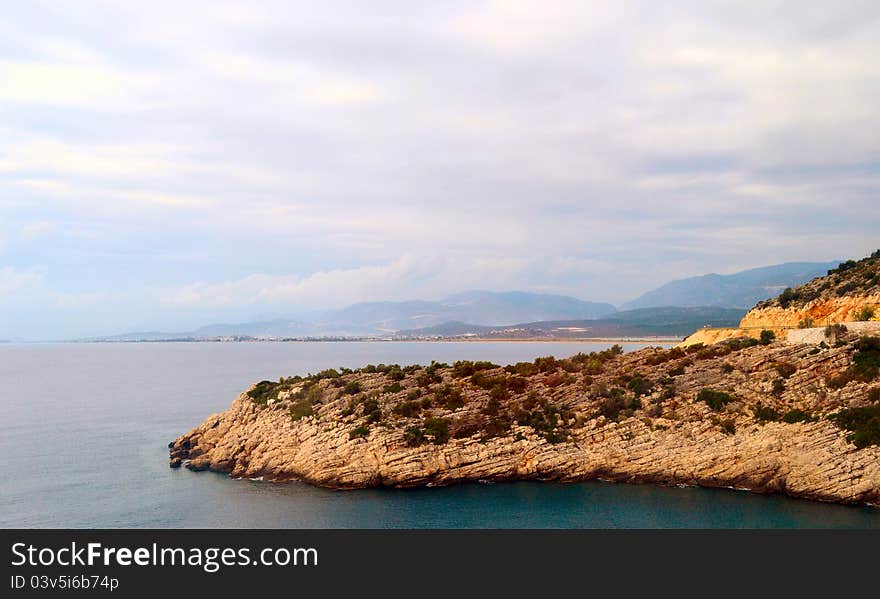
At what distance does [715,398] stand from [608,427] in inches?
332

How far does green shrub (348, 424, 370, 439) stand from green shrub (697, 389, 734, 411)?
2640 centimetres

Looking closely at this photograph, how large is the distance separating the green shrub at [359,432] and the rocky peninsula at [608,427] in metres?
0.11

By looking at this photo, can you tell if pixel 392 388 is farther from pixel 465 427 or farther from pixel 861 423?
pixel 861 423

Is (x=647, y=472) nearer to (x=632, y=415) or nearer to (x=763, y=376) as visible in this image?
(x=632, y=415)

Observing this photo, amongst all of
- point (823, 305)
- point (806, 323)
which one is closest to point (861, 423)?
point (806, 323)

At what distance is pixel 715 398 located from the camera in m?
50.3

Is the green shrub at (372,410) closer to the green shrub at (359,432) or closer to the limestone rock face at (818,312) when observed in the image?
the green shrub at (359,432)

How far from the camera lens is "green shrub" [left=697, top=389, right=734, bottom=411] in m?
50.1

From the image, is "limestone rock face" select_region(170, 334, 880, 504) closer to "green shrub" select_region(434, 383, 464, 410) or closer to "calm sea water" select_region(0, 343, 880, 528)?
"green shrub" select_region(434, 383, 464, 410)

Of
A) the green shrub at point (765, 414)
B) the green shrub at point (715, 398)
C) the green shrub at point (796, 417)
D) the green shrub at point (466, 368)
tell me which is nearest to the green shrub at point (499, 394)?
the green shrub at point (466, 368)

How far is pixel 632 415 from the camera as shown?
2045 inches

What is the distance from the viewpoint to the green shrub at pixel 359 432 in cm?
5191

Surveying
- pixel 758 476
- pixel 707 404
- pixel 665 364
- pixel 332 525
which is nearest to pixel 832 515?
pixel 758 476

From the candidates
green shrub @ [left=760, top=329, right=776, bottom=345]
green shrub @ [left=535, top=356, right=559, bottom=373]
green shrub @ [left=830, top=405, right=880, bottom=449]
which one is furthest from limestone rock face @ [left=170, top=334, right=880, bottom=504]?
green shrub @ [left=535, top=356, right=559, bottom=373]
